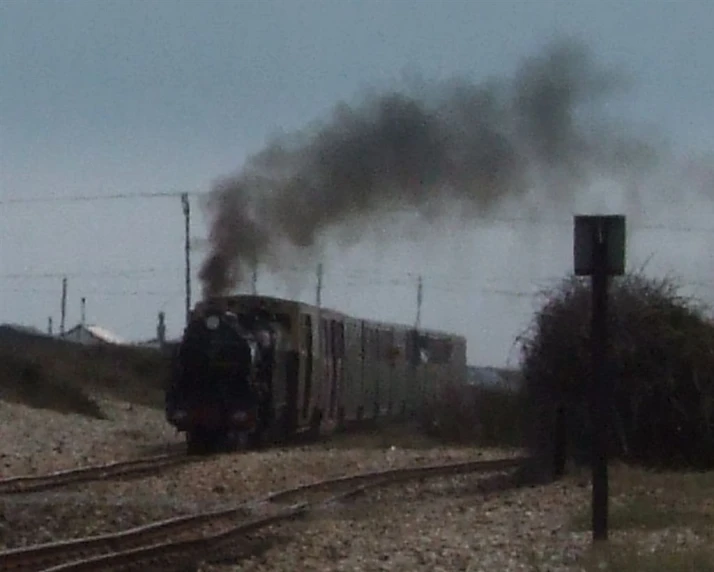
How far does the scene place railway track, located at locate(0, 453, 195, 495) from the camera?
23.2 m

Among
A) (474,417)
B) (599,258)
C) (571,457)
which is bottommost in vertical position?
(474,417)

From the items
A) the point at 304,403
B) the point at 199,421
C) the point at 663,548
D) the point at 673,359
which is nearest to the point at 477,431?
the point at 304,403

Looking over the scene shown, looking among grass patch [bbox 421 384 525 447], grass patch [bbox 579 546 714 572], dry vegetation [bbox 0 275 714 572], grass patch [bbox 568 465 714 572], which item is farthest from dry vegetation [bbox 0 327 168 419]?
grass patch [bbox 579 546 714 572]

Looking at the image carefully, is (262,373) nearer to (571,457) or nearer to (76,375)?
(571,457)

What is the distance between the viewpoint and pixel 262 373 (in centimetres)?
3108

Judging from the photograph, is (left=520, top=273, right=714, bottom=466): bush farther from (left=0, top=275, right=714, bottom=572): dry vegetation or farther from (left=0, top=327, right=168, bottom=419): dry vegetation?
(left=0, top=327, right=168, bottom=419): dry vegetation

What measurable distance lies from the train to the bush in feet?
21.6

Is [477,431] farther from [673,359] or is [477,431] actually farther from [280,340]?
[673,359]

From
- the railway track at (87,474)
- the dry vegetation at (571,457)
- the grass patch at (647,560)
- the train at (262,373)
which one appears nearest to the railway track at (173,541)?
the dry vegetation at (571,457)

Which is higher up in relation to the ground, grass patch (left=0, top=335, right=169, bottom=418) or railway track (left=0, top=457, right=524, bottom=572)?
railway track (left=0, top=457, right=524, bottom=572)

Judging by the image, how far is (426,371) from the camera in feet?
158

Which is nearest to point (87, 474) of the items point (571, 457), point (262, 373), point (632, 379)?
point (262, 373)

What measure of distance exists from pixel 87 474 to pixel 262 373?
616cm

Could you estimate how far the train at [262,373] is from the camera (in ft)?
100
